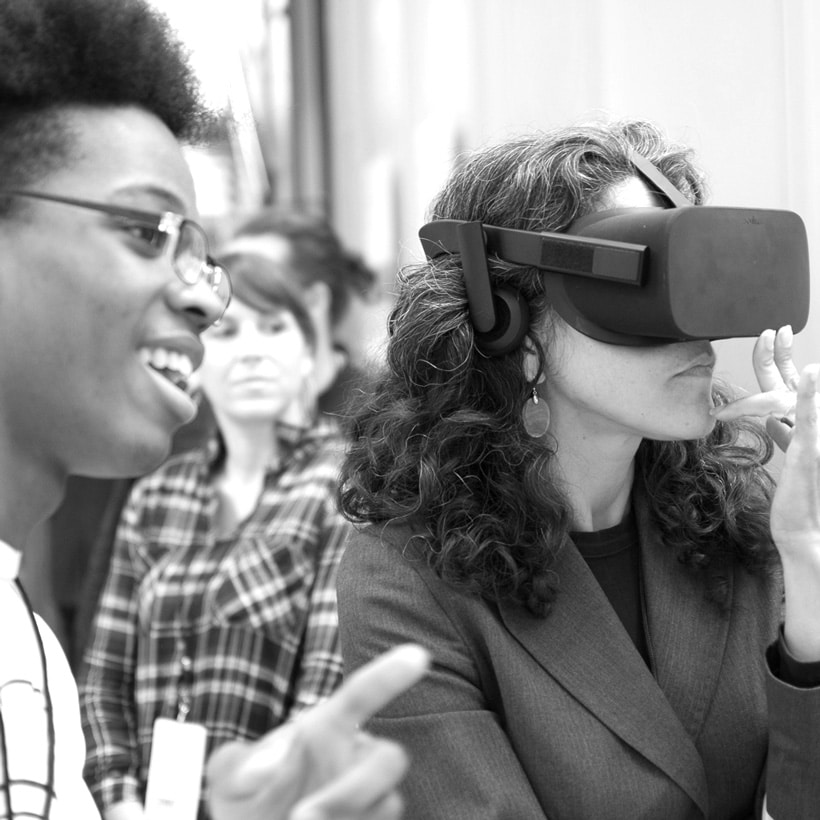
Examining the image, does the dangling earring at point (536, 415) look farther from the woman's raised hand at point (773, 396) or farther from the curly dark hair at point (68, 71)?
the curly dark hair at point (68, 71)

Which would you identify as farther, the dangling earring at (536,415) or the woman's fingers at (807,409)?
the dangling earring at (536,415)

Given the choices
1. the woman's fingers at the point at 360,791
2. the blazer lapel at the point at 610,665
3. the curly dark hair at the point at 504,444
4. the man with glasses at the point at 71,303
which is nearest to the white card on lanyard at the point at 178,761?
the curly dark hair at the point at 504,444

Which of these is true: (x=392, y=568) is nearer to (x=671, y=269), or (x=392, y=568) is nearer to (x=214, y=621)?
(x=671, y=269)

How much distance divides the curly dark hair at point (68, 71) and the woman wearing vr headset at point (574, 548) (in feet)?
1.55

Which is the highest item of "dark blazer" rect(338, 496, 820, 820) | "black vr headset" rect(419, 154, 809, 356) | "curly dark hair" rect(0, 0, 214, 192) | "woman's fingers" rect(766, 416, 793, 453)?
"curly dark hair" rect(0, 0, 214, 192)

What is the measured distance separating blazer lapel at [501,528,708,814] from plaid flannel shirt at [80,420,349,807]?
926mm

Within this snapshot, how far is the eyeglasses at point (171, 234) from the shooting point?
1.02 meters

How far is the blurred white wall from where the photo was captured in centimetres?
166

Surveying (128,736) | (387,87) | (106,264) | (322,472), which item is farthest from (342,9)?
(106,264)

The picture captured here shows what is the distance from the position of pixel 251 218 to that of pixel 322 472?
0.89m

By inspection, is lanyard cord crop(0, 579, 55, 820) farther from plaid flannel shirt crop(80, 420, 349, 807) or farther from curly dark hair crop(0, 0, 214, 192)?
plaid flannel shirt crop(80, 420, 349, 807)

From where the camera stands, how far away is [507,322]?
1472 millimetres

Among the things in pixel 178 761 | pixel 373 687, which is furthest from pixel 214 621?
pixel 373 687

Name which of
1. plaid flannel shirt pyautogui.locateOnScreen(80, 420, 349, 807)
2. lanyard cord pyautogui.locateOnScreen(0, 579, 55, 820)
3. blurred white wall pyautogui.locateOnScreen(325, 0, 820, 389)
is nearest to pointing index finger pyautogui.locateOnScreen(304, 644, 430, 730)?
lanyard cord pyautogui.locateOnScreen(0, 579, 55, 820)
